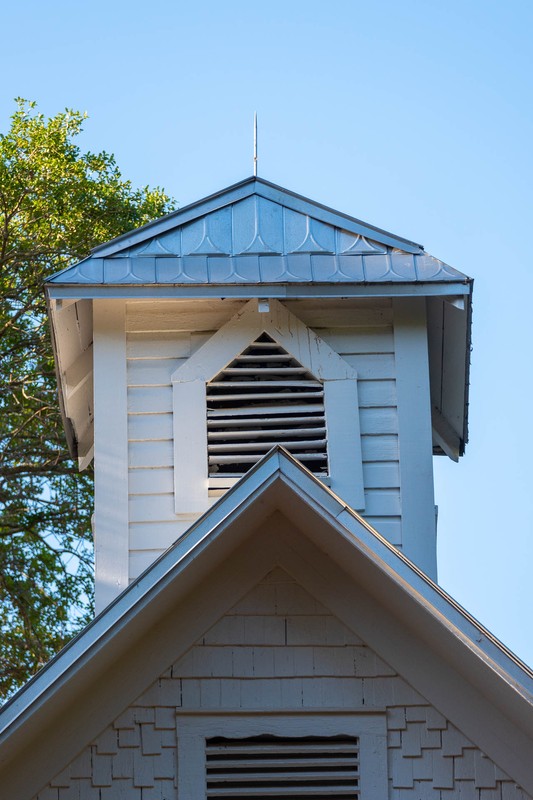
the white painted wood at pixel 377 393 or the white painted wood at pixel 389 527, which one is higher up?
the white painted wood at pixel 377 393

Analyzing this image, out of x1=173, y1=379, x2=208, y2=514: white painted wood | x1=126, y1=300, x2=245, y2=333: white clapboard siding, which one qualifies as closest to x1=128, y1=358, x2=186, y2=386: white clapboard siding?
x1=173, y1=379, x2=208, y2=514: white painted wood

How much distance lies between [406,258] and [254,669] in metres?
4.33

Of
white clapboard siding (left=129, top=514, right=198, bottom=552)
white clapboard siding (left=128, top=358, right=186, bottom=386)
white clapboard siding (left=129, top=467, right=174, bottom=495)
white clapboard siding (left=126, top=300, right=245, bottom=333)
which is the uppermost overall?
white clapboard siding (left=126, top=300, right=245, bottom=333)

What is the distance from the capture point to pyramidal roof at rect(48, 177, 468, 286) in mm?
10398

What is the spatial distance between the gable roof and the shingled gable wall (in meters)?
0.06

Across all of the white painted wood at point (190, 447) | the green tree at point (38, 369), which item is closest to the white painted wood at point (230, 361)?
the white painted wood at point (190, 447)

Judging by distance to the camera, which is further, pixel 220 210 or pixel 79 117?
pixel 79 117

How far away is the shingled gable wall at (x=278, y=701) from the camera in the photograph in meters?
6.93

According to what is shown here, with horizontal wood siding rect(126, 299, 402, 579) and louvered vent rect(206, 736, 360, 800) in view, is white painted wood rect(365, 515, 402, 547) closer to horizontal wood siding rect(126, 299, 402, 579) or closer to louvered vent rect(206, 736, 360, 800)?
horizontal wood siding rect(126, 299, 402, 579)

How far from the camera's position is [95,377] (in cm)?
1038

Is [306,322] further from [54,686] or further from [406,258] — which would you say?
[54,686]

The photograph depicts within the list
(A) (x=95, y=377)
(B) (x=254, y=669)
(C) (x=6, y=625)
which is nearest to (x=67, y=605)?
(C) (x=6, y=625)

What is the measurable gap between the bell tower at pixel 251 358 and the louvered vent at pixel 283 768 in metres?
2.81

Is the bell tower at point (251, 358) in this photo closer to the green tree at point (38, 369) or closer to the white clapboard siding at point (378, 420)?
the white clapboard siding at point (378, 420)
